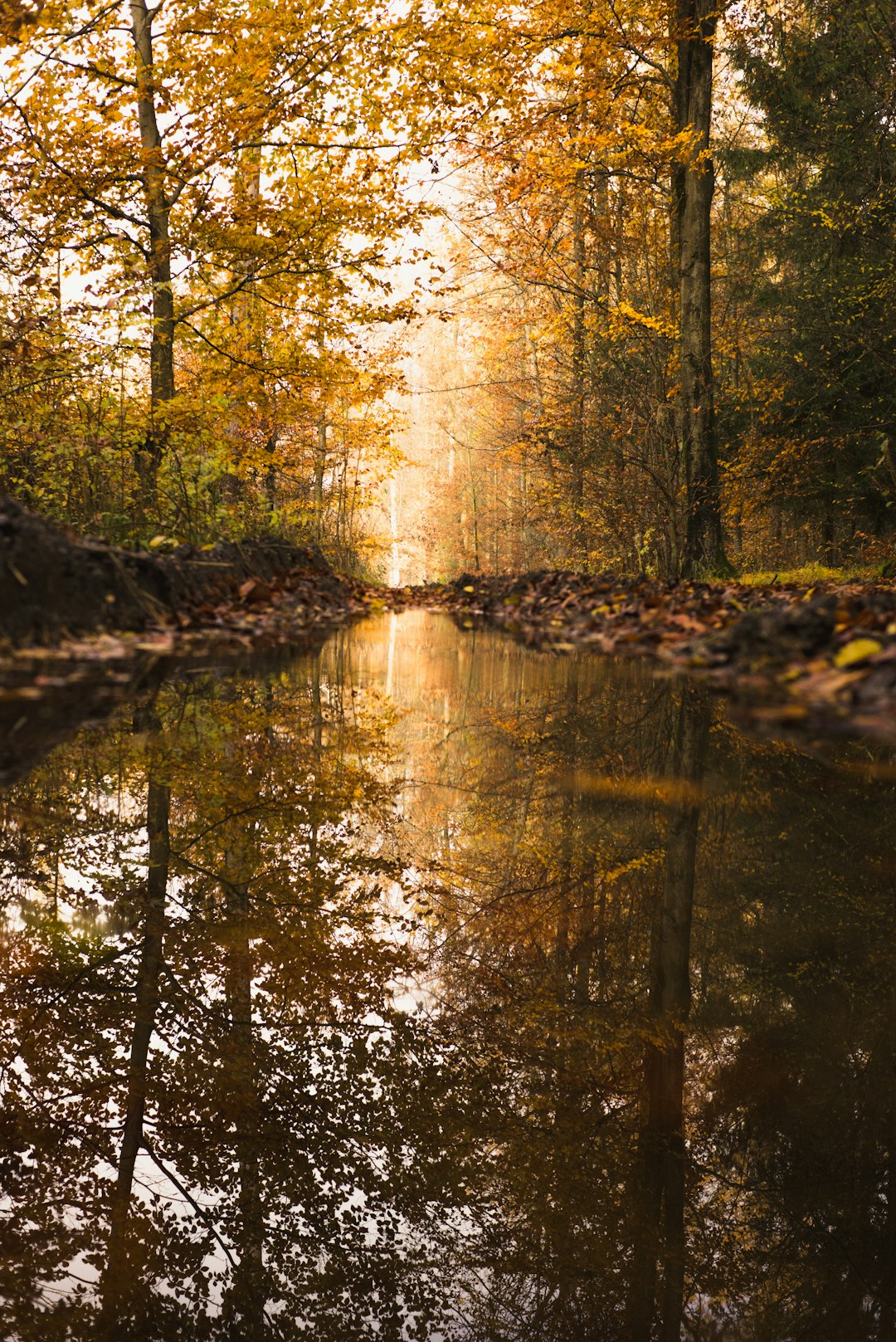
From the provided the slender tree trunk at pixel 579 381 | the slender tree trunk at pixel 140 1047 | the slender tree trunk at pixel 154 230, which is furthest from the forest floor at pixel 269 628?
the slender tree trunk at pixel 579 381

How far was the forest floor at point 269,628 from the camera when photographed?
3428 mm

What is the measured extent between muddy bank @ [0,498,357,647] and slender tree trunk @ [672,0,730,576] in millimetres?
5461

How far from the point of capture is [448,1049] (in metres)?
1.96

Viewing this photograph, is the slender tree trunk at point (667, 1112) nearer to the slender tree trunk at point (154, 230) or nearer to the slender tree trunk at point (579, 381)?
the slender tree trunk at point (154, 230)

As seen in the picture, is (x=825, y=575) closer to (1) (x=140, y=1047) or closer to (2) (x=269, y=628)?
(2) (x=269, y=628)

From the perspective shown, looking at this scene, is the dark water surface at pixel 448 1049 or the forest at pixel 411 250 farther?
the forest at pixel 411 250

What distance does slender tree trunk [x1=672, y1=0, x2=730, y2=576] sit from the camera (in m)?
11.4

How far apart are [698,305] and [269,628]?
842 cm

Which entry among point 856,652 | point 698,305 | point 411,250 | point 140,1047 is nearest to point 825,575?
point 698,305

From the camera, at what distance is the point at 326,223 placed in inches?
475

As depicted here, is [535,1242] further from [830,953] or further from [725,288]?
[725,288]

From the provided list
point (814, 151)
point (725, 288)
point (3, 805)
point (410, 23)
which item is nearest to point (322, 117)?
point (410, 23)

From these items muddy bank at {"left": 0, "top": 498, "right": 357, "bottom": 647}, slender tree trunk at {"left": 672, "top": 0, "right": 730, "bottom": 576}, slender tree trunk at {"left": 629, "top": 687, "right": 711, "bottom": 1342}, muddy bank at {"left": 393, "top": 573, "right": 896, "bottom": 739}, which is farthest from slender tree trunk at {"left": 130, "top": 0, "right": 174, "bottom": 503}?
slender tree trunk at {"left": 629, "top": 687, "right": 711, "bottom": 1342}

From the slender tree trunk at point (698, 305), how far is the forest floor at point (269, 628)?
10.9 feet
